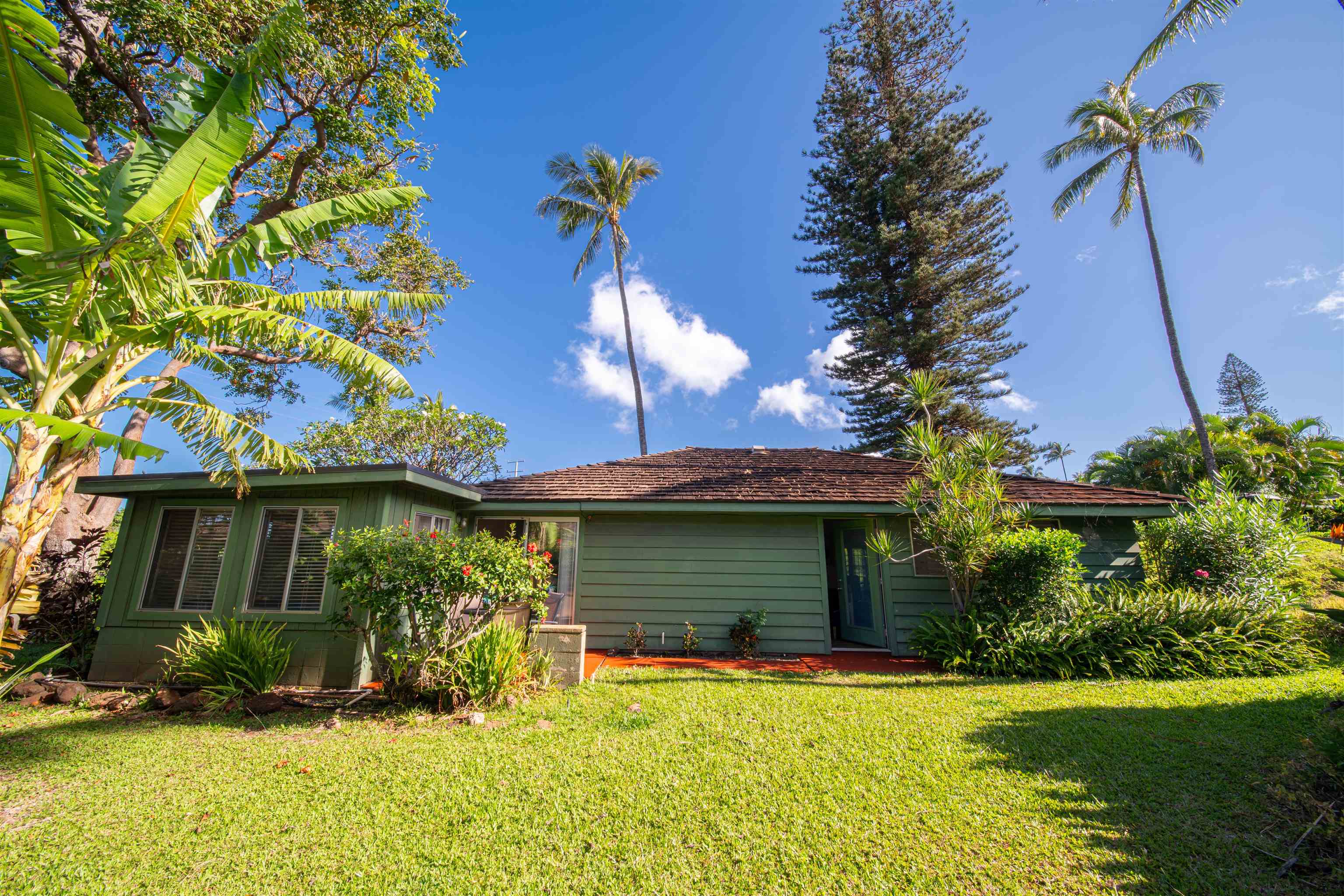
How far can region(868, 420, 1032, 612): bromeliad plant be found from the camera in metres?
6.99

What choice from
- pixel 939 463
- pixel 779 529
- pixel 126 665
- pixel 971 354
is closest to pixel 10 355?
pixel 126 665

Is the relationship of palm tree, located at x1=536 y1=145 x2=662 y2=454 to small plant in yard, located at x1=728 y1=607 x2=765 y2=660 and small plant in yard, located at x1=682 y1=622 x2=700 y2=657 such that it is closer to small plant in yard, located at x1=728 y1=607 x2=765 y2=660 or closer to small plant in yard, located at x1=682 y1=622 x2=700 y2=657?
small plant in yard, located at x1=682 y1=622 x2=700 y2=657

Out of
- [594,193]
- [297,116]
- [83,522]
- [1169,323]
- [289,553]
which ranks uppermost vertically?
[594,193]

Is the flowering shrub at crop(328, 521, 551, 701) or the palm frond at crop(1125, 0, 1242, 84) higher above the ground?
the palm frond at crop(1125, 0, 1242, 84)

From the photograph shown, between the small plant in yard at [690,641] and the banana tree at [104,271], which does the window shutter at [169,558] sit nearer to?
the banana tree at [104,271]

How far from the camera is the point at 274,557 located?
6648mm

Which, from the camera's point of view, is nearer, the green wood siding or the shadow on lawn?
the shadow on lawn

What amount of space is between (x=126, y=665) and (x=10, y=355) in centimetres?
656

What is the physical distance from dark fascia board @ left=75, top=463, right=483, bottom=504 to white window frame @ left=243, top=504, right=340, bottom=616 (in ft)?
1.03

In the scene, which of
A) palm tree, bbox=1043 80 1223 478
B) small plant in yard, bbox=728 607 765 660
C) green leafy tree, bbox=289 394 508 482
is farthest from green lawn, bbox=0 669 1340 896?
green leafy tree, bbox=289 394 508 482

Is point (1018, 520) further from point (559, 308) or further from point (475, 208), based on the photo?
point (559, 308)

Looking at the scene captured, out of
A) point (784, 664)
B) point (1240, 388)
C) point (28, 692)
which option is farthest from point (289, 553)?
point (1240, 388)

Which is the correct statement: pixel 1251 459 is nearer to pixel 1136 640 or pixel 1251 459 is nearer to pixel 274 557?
pixel 1136 640

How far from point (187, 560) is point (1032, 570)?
1183 cm
